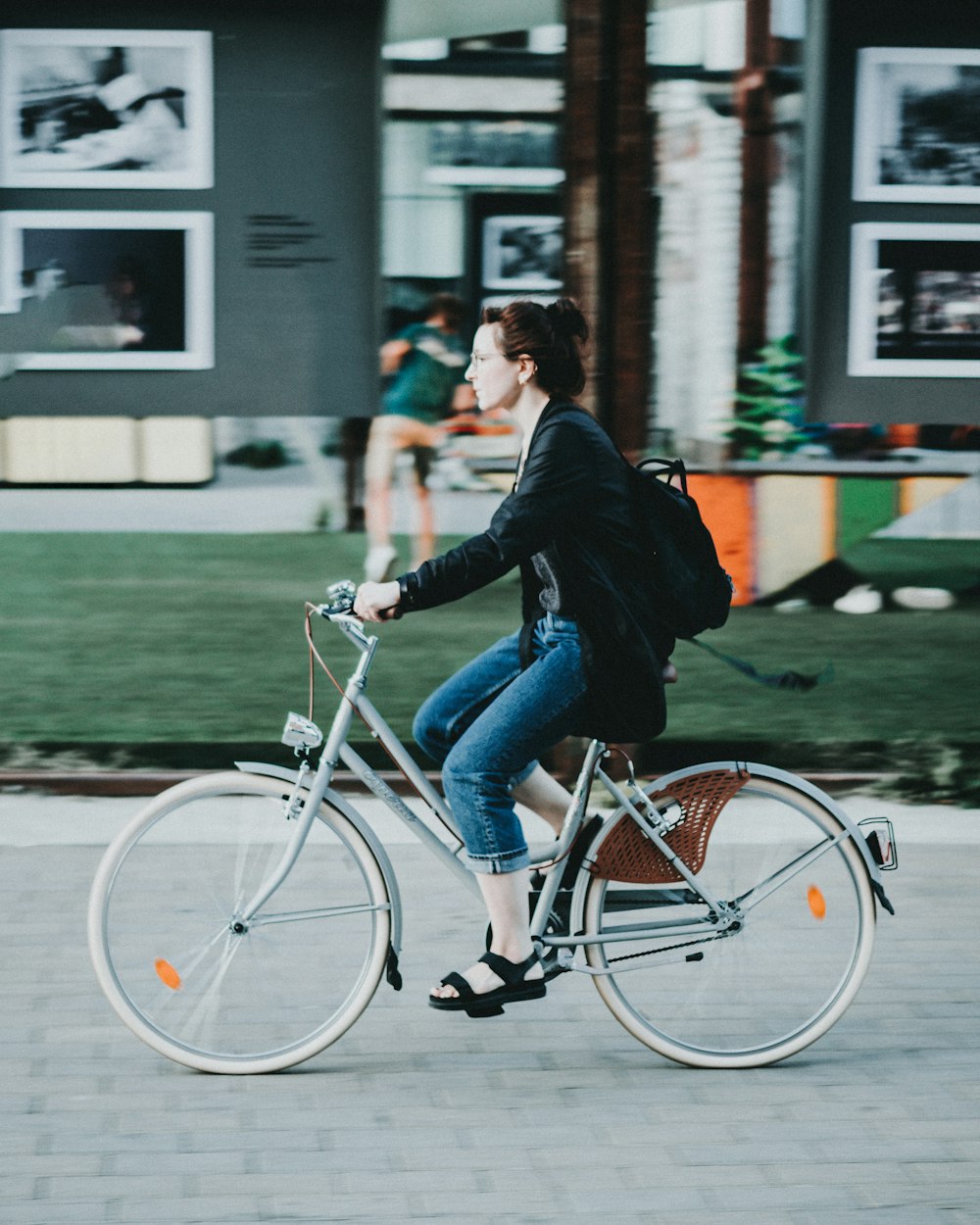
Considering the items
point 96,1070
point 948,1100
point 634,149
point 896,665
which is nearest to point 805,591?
point 896,665

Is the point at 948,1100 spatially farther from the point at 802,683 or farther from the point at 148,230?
the point at 148,230

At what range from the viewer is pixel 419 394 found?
22.5 feet

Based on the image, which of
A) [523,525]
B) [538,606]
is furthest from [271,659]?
[523,525]

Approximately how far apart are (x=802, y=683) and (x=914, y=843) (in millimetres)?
2144

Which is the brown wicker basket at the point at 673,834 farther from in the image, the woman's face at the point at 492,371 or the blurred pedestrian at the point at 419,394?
the blurred pedestrian at the point at 419,394

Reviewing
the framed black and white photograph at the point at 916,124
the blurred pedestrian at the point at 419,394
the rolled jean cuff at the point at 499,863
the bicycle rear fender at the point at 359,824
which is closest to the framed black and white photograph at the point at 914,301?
the framed black and white photograph at the point at 916,124

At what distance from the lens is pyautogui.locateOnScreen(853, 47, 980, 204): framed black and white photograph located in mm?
6770

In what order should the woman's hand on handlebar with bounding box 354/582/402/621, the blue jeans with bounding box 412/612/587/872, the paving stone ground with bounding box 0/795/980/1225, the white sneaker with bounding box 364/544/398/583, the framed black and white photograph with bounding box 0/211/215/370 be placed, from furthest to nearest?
the white sneaker with bounding box 364/544/398/583
the framed black and white photograph with bounding box 0/211/215/370
the blue jeans with bounding box 412/612/587/872
the woman's hand on handlebar with bounding box 354/582/402/621
the paving stone ground with bounding box 0/795/980/1225

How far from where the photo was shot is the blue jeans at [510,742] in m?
3.98

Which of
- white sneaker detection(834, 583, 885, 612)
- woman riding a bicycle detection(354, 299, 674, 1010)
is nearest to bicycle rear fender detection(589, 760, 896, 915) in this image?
woman riding a bicycle detection(354, 299, 674, 1010)

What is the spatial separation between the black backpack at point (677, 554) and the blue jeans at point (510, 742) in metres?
0.23

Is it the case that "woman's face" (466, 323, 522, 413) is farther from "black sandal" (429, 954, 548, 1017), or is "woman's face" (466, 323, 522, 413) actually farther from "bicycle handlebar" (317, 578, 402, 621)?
"black sandal" (429, 954, 548, 1017)

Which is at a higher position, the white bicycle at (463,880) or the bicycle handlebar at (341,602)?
the bicycle handlebar at (341,602)

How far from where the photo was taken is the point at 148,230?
6711 mm
